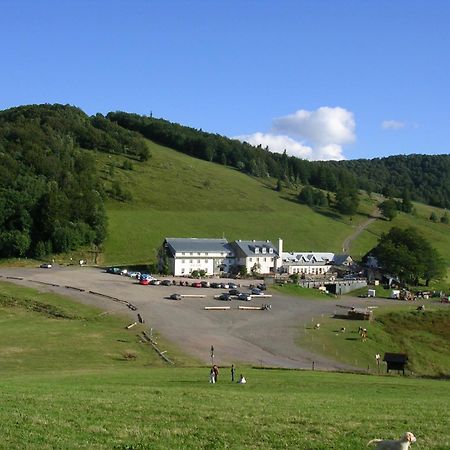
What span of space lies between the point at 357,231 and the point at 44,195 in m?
91.9

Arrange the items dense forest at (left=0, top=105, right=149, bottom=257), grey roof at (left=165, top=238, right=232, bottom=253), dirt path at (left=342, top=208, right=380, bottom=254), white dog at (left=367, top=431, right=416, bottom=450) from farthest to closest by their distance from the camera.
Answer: dirt path at (left=342, top=208, right=380, bottom=254)
dense forest at (left=0, top=105, right=149, bottom=257)
grey roof at (left=165, top=238, right=232, bottom=253)
white dog at (left=367, top=431, right=416, bottom=450)

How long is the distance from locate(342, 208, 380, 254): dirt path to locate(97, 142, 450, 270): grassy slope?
143 cm

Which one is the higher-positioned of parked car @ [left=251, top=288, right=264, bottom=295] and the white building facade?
the white building facade

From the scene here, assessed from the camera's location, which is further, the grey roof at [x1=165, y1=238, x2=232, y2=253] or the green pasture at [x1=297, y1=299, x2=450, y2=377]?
the grey roof at [x1=165, y1=238, x2=232, y2=253]

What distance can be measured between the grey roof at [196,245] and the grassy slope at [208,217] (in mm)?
8608

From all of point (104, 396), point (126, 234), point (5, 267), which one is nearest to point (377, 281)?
point (126, 234)

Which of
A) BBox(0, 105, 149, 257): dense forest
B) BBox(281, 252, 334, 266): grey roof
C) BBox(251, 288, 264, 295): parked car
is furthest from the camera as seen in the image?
BBox(281, 252, 334, 266): grey roof

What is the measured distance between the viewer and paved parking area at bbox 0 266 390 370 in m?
52.3

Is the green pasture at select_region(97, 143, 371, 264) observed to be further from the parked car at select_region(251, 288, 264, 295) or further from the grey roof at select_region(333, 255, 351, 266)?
the parked car at select_region(251, 288, 264, 295)

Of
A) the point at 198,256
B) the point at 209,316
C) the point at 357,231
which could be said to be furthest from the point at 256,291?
the point at 357,231

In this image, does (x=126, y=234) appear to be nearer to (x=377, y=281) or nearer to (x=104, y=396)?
(x=377, y=281)

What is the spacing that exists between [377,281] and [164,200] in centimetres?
6294

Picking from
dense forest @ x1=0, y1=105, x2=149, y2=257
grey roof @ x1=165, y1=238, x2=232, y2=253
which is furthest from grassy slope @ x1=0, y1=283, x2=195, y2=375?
grey roof @ x1=165, y1=238, x2=232, y2=253

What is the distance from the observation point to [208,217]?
154 meters
